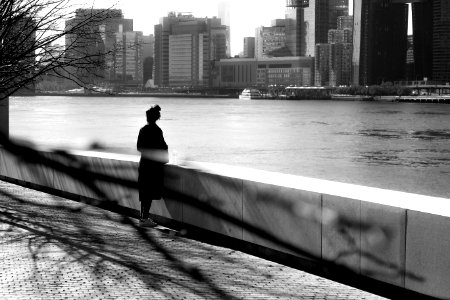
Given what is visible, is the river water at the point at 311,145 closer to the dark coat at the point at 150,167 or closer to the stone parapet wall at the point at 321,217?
the dark coat at the point at 150,167

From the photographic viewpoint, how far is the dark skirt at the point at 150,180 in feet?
34.9

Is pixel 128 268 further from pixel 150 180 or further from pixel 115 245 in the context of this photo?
pixel 150 180

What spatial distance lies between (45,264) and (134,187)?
3.72 meters

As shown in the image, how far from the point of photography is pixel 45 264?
8055mm

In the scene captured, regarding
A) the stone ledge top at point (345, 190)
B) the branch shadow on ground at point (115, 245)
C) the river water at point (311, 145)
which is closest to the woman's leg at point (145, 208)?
the branch shadow on ground at point (115, 245)

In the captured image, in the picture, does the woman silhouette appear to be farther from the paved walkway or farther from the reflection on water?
the reflection on water

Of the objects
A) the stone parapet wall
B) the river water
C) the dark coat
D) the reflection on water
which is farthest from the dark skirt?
the reflection on water

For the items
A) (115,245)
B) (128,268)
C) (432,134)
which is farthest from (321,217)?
(432,134)

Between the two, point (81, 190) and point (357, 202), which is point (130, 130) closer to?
point (81, 190)

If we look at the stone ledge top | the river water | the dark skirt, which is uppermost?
the stone ledge top

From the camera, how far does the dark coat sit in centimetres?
1066

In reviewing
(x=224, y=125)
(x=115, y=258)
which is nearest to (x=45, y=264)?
(x=115, y=258)

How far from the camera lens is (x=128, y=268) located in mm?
7961

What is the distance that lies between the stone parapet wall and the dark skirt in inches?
5.4
